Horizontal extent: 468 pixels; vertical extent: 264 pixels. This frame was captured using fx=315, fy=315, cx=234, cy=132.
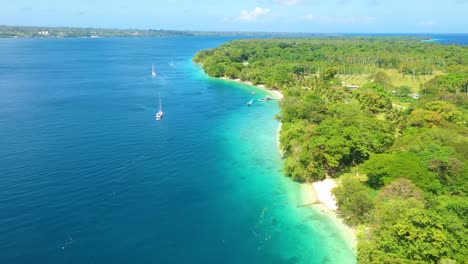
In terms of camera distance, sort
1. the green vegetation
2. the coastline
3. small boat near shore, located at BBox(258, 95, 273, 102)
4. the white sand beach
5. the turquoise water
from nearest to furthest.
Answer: the green vegetation < the turquoise water < the coastline < the white sand beach < small boat near shore, located at BBox(258, 95, 273, 102)

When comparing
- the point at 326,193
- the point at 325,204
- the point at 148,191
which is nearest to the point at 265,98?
the point at 326,193

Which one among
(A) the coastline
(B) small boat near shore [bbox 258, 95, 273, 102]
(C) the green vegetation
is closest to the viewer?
(C) the green vegetation

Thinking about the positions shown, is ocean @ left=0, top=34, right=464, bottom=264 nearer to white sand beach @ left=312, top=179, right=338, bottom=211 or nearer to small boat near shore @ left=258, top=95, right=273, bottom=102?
white sand beach @ left=312, top=179, right=338, bottom=211

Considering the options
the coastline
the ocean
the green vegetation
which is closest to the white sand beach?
the coastline

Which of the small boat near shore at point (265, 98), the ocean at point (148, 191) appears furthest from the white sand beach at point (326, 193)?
the small boat near shore at point (265, 98)

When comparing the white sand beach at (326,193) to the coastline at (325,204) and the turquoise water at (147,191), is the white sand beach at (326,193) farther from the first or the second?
the turquoise water at (147,191)

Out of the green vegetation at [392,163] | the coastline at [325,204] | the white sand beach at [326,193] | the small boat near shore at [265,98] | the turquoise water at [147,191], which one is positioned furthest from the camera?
the small boat near shore at [265,98]

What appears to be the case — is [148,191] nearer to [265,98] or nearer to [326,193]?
[326,193]
